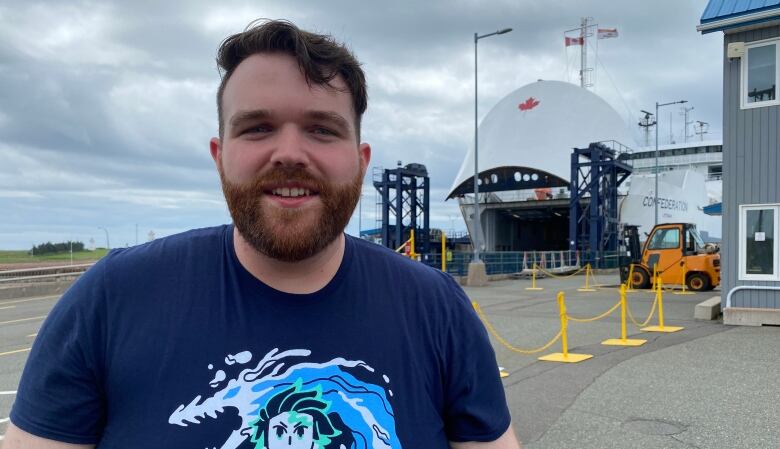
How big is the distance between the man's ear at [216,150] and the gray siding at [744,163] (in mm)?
13028

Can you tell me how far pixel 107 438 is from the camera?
5.00 ft

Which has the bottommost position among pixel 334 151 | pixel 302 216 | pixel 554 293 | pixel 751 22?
pixel 554 293

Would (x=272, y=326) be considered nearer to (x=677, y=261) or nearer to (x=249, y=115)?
(x=249, y=115)

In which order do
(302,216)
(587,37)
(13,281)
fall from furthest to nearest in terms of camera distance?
(587,37) < (13,281) < (302,216)

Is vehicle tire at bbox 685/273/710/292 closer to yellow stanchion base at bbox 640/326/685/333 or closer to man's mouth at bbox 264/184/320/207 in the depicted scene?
yellow stanchion base at bbox 640/326/685/333

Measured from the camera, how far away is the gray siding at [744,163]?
1223cm

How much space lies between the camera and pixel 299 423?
155 cm

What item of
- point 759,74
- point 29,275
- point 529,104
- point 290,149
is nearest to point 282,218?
point 290,149

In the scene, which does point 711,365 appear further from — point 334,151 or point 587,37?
point 587,37

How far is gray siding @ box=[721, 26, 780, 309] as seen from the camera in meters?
12.2

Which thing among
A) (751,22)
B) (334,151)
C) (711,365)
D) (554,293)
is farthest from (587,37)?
(334,151)

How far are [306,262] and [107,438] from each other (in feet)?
2.13

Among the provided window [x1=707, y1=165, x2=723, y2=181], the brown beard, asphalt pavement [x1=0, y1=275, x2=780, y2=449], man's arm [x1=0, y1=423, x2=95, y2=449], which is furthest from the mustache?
window [x1=707, y1=165, x2=723, y2=181]

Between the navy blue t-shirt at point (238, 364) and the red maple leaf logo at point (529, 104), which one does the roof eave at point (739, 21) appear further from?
the red maple leaf logo at point (529, 104)
